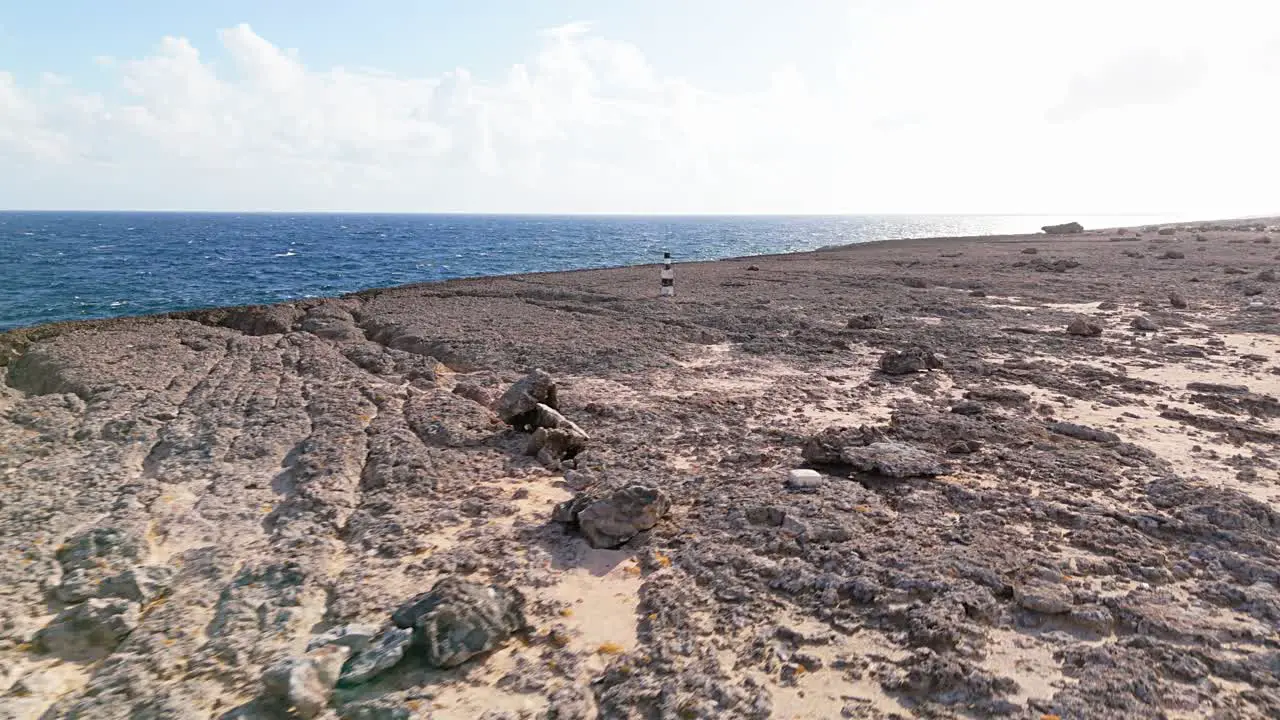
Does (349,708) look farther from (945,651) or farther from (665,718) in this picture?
(945,651)

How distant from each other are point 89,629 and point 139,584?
0.32 meters

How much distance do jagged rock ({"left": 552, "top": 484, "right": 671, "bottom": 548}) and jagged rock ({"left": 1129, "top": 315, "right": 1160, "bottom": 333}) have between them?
9.33 m

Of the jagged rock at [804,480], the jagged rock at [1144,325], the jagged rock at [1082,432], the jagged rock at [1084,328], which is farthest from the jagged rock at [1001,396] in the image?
the jagged rock at [1144,325]

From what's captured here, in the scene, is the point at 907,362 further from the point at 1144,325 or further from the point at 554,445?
the point at 1144,325

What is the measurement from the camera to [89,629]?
323 cm

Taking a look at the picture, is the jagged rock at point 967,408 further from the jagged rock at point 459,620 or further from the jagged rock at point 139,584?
the jagged rock at point 139,584

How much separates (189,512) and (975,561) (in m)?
4.88

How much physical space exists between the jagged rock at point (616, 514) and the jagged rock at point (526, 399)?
1.89 metres

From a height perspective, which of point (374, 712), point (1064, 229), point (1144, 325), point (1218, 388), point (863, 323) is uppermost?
point (1064, 229)

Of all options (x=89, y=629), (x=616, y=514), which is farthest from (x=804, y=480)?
(x=89, y=629)

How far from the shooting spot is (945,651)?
3004 millimetres

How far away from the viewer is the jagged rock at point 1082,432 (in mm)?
5527

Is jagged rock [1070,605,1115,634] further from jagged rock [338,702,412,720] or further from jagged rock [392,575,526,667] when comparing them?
jagged rock [338,702,412,720]

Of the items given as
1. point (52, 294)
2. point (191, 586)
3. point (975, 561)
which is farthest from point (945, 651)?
point (52, 294)
